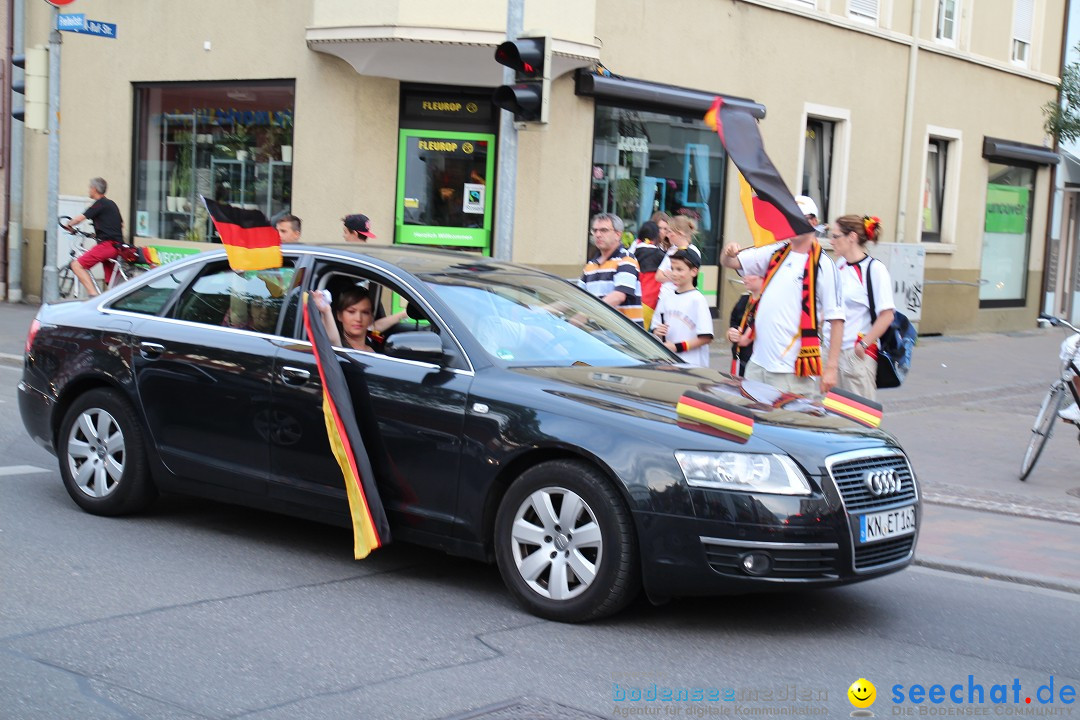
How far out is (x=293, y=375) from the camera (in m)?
6.38

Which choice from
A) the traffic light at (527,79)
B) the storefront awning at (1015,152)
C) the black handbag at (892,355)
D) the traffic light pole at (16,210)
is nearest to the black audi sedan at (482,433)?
the black handbag at (892,355)

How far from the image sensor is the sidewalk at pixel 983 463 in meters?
7.39

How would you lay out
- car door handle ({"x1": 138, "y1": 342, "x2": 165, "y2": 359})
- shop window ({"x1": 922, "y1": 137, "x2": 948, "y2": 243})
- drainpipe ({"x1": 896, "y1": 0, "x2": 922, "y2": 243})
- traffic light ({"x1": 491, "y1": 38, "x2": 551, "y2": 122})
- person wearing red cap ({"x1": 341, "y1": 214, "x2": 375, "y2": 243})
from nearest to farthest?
car door handle ({"x1": 138, "y1": 342, "x2": 165, "y2": 359}), traffic light ({"x1": 491, "y1": 38, "x2": 551, "y2": 122}), person wearing red cap ({"x1": 341, "y1": 214, "x2": 375, "y2": 243}), drainpipe ({"x1": 896, "y1": 0, "x2": 922, "y2": 243}), shop window ({"x1": 922, "y1": 137, "x2": 948, "y2": 243})

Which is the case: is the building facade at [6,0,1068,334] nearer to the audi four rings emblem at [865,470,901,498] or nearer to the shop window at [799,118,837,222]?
the shop window at [799,118,837,222]

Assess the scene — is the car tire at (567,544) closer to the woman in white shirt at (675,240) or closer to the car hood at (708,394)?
the car hood at (708,394)

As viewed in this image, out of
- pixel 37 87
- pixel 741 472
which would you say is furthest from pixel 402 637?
pixel 37 87

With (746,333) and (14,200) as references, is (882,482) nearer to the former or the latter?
(746,333)

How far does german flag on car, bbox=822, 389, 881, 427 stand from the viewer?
6.33 meters

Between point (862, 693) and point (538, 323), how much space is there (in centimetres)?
245

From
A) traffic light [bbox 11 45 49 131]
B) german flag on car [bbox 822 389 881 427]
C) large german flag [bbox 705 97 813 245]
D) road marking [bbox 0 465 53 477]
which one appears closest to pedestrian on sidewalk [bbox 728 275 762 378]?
large german flag [bbox 705 97 813 245]

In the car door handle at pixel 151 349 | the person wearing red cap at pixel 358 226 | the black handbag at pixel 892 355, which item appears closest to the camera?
the car door handle at pixel 151 349

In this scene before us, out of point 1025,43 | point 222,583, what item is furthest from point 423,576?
point 1025,43

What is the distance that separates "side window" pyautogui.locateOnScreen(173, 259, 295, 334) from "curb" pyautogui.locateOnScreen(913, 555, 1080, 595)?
3718mm

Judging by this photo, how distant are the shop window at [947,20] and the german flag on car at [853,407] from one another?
17847 millimetres
